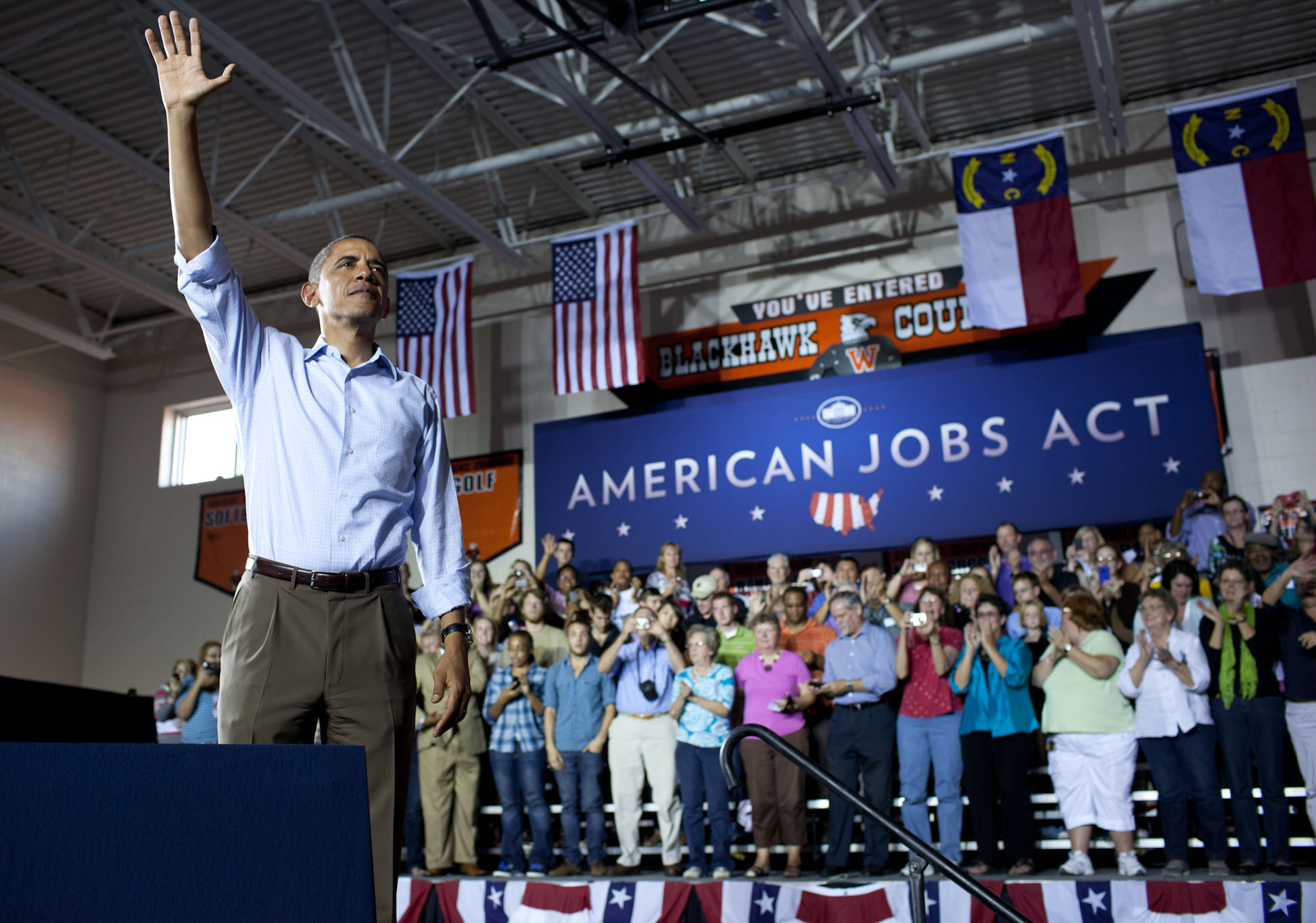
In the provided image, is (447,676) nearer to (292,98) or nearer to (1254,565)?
(1254,565)

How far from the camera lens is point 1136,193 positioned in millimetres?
10422

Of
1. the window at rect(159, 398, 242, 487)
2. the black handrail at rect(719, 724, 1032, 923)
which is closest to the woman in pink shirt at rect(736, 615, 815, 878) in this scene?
the black handrail at rect(719, 724, 1032, 923)

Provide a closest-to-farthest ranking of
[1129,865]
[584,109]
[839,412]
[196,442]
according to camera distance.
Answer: [1129,865] < [584,109] < [839,412] < [196,442]

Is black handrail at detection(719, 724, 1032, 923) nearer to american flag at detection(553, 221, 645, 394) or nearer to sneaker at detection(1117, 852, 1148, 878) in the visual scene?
sneaker at detection(1117, 852, 1148, 878)

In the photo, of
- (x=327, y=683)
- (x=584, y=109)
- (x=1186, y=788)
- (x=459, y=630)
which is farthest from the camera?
(x=584, y=109)

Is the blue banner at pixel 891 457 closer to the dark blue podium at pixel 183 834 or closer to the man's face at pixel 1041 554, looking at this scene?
the man's face at pixel 1041 554

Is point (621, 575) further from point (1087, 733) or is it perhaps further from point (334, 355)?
point (334, 355)

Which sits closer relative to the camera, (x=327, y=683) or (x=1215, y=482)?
(x=327, y=683)

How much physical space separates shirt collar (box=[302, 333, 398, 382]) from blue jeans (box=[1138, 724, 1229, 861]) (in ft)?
16.9

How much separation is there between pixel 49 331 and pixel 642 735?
9588 millimetres

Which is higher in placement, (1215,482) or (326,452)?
(1215,482)

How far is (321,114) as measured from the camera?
8.98 metres

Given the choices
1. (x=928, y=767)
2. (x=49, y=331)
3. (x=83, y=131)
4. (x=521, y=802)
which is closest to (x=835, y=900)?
(x=928, y=767)

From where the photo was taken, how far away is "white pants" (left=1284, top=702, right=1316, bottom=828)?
5.71m
